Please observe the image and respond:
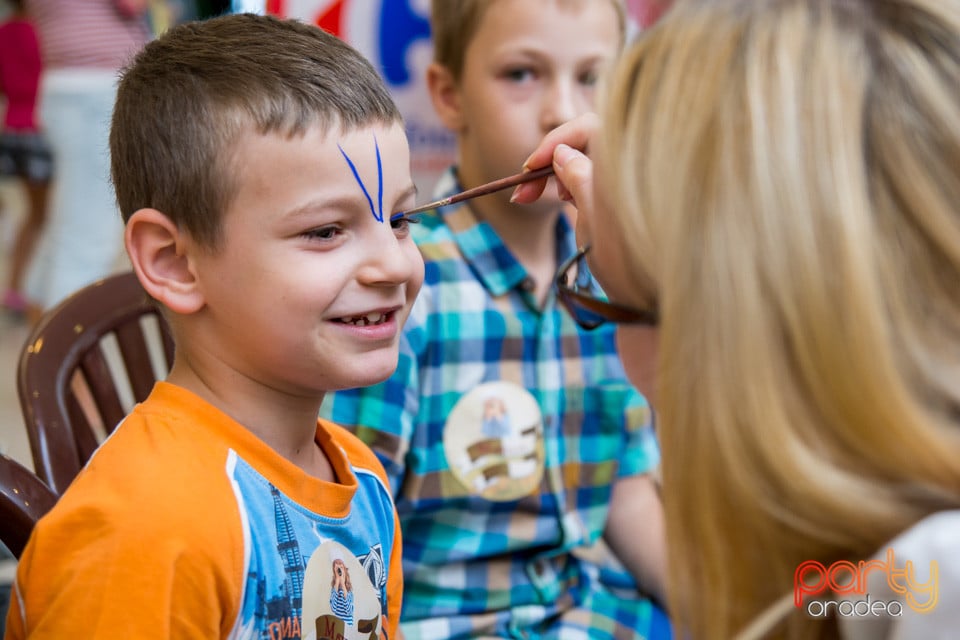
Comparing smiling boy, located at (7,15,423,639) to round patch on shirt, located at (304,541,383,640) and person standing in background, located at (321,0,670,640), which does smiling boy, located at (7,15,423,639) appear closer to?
round patch on shirt, located at (304,541,383,640)

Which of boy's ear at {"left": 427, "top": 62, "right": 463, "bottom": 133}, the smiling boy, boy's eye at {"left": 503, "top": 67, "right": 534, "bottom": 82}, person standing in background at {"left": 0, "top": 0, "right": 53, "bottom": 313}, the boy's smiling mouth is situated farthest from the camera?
person standing in background at {"left": 0, "top": 0, "right": 53, "bottom": 313}

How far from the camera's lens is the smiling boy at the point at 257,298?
2.89 ft

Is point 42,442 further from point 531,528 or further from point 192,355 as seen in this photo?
point 531,528

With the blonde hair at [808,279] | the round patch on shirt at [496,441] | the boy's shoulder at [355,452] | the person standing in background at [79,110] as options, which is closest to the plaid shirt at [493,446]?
the round patch on shirt at [496,441]

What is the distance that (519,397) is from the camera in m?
1.46

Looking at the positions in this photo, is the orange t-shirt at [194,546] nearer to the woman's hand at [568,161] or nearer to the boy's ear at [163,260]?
the boy's ear at [163,260]

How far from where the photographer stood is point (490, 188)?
1062 mm

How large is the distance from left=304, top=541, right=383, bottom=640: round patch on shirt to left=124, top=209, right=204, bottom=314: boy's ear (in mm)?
278

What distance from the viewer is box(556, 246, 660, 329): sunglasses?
36.4 inches

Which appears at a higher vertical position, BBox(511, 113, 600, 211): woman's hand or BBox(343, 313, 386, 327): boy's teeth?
BBox(511, 113, 600, 211): woman's hand

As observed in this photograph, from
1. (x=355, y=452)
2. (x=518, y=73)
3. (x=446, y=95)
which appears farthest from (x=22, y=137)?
(x=355, y=452)

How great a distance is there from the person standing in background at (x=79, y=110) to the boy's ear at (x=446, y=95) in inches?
64.0

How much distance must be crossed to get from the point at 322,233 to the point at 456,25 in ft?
2.62

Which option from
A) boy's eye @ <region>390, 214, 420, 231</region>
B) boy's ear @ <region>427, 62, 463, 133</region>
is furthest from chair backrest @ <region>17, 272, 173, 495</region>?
boy's ear @ <region>427, 62, 463, 133</region>
